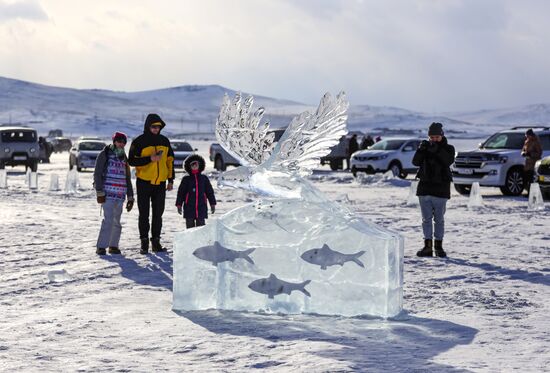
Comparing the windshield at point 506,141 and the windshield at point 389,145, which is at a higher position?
the windshield at point 506,141

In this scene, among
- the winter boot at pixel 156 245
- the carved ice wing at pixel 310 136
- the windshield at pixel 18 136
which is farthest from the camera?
the windshield at pixel 18 136

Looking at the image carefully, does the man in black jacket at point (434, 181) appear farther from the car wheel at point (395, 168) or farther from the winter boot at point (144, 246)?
the car wheel at point (395, 168)

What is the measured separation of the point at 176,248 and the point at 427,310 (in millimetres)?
2134

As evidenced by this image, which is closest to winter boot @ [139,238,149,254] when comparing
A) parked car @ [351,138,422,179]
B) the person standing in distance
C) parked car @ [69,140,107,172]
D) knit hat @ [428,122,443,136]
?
the person standing in distance

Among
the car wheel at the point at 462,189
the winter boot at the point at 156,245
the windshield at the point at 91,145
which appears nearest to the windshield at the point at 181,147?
the windshield at the point at 91,145

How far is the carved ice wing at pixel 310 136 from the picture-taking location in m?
7.88

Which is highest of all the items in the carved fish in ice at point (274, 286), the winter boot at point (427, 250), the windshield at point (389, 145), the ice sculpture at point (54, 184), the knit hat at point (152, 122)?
the knit hat at point (152, 122)

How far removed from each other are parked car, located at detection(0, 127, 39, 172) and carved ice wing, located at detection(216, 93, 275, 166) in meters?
30.7

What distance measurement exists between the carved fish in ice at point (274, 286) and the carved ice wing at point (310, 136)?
890mm

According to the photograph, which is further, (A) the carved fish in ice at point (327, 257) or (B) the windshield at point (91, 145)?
(B) the windshield at point (91, 145)

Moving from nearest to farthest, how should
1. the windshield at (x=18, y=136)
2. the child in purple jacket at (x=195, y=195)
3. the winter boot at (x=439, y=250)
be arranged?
the child in purple jacket at (x=195, y=195), the winter boot at (x=439, y=250), the windshield at (x=18, y=136)

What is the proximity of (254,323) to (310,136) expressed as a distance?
1538 mm

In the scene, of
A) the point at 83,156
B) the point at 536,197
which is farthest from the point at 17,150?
the point at 536,197

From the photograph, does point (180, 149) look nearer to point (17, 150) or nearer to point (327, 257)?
point (17, 150)
